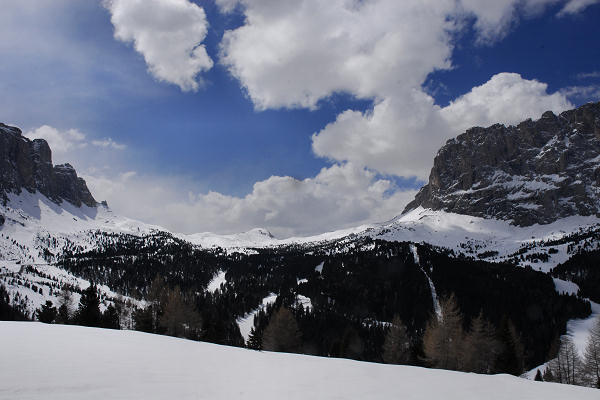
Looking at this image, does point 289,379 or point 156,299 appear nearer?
point 289,379

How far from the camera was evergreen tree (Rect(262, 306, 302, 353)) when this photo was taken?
166ft

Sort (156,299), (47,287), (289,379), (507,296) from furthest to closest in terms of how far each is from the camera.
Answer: (47,287), (507,296), (156,299), (289,379)

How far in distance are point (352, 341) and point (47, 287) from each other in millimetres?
191656

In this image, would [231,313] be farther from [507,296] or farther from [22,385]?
[22,385]

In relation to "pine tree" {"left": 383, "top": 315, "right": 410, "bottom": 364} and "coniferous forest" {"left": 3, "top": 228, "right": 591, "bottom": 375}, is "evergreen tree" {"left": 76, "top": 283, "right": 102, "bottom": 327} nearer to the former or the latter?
"coniferous forest" {"left": 3, "top": 228, "right": 591, "bottom": 375}

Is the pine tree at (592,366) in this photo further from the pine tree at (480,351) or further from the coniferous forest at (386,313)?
the pine tree at (480,351)

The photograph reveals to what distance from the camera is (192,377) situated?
45.7 feet

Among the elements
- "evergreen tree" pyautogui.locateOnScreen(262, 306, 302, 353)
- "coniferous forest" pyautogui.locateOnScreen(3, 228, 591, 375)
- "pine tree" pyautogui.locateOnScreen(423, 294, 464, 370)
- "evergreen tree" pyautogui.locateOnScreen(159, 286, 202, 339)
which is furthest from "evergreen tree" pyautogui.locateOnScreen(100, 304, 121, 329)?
"pine tree" pyautogui.locateOnScreen(423, 294, 464, 370)

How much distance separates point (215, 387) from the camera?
12.6m

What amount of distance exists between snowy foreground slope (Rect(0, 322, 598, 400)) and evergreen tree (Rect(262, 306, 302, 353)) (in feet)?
103

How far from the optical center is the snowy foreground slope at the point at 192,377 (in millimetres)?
10961

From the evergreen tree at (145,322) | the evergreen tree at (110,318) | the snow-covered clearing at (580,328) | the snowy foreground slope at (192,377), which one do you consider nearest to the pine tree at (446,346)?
the snowy foreground slope at (192,377)

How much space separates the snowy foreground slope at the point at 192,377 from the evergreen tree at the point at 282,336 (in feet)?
103

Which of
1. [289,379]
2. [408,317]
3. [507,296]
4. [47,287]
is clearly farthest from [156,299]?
[47,287]
